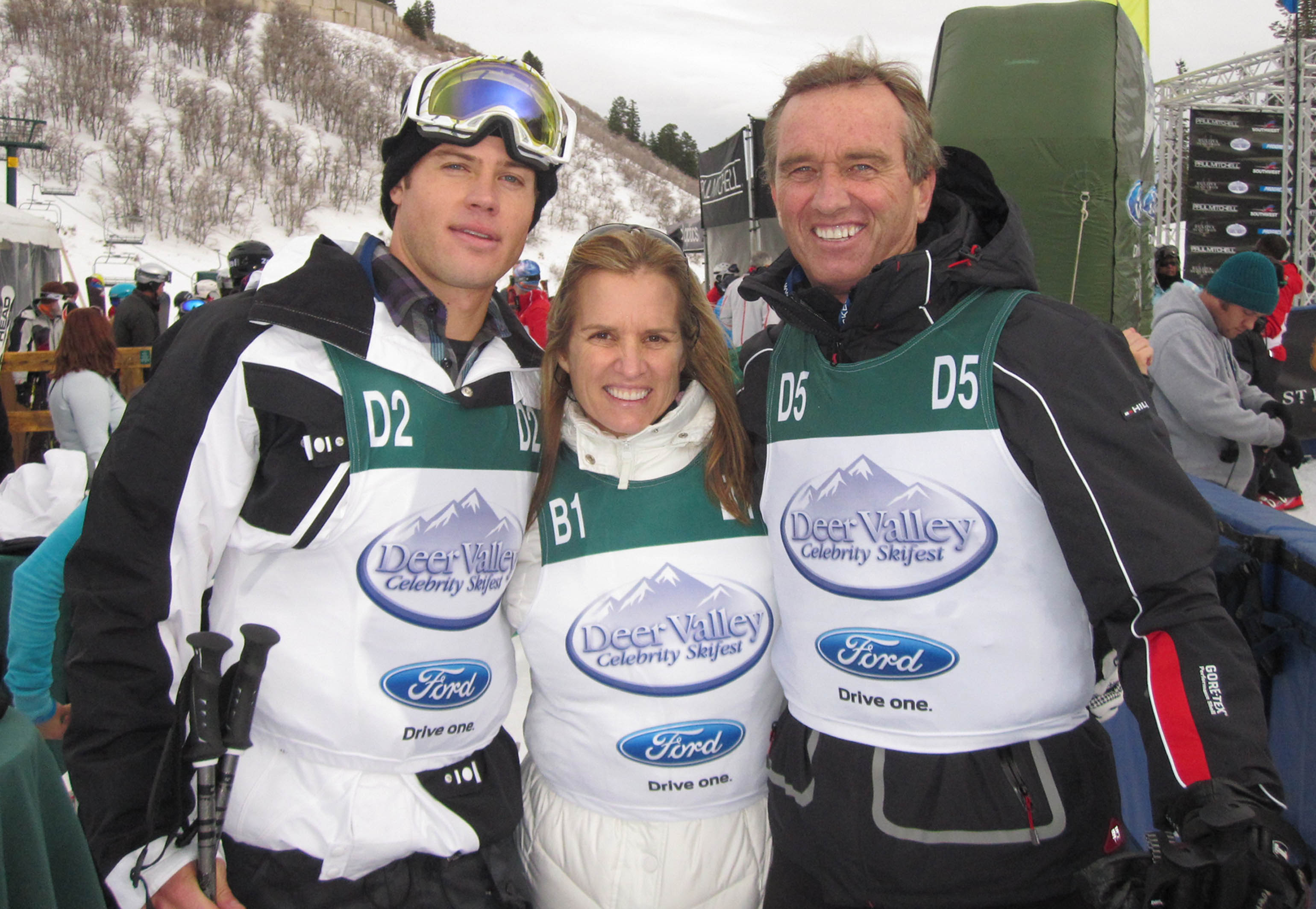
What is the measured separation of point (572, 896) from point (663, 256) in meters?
1.32

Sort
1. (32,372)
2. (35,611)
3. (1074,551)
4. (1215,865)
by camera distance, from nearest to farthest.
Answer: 1. (1215,865)
2. (1074,551)
3. (35,611)
4. (32,372)

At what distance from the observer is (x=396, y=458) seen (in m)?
1.43

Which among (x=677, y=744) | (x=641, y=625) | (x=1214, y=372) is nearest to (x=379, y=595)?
(x=641, y=625)

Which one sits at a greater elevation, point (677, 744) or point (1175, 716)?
point (1175, 716)

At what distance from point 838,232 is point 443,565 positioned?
0.96 meters

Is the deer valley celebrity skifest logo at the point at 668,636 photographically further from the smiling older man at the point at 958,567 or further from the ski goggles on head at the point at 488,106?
the ski goggles on head at the point at 488,106

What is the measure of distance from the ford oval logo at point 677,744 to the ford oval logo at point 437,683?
311 millimetres

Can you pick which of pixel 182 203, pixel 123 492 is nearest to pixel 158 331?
pixel 123 492

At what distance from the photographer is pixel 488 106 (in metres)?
1.67

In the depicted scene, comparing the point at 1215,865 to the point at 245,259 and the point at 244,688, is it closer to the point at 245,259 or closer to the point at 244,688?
the point at 244,688

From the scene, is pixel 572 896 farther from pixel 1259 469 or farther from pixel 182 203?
pixel 182 203

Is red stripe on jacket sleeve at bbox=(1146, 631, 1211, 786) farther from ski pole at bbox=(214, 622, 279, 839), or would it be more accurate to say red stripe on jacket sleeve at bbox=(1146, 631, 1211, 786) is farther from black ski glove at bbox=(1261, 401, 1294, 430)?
black ski glove at bbox=(1261, 401, 1294, 430)

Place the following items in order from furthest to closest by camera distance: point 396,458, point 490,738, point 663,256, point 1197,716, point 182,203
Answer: point 182,203 → point 663,256 → point 490,738 → point 396,458 → point 1197,716

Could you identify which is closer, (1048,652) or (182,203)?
(1048,652)
